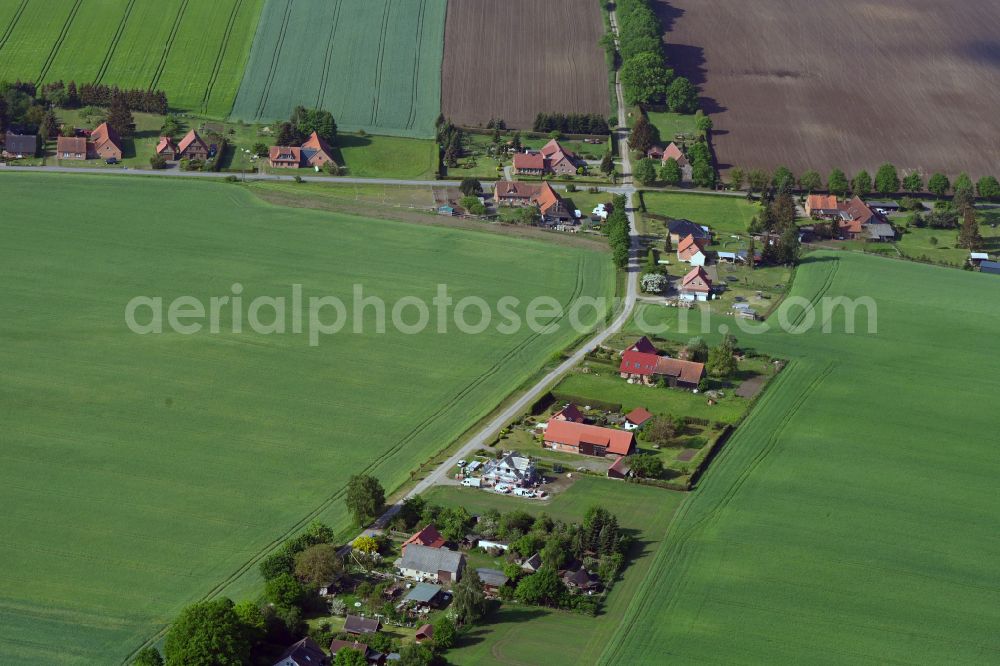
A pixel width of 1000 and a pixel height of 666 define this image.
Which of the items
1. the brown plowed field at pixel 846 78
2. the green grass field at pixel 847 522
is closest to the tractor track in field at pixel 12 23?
the brown plowed field at pixel 846 78

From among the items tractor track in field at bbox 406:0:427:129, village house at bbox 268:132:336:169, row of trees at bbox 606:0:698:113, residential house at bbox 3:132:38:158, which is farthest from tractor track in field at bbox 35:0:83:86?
row of trees at bbox 606:0:698:113

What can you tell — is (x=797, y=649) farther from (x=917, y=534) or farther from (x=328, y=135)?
(x=328, y=135)

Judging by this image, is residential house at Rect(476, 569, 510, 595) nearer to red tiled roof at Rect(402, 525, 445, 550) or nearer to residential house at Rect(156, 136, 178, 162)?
red tiled roof at Rect(402, 525, 445, 550)

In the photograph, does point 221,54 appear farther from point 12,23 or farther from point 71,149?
point 71,149

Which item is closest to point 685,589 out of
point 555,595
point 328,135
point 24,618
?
point 555,595

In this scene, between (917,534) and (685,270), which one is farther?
(685,270)

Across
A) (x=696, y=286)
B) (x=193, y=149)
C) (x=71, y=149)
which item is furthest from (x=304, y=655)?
(x=71, y=149)
